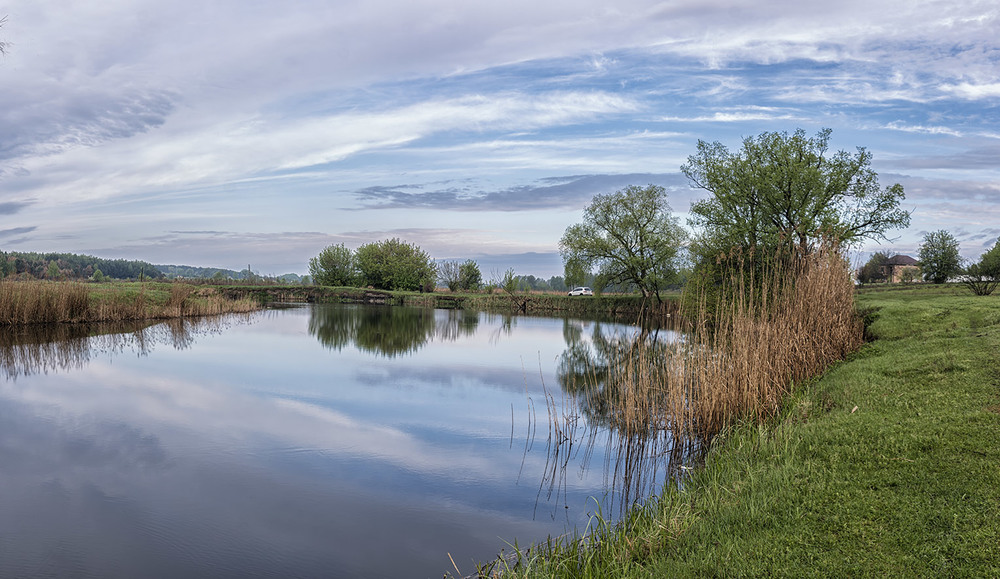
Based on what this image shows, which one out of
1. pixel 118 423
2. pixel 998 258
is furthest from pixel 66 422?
pixel 998 258

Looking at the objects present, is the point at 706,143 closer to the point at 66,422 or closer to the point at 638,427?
the point at 638,427

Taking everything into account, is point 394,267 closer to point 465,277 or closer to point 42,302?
point 465,277

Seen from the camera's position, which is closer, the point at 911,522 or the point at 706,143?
the point at 911,522

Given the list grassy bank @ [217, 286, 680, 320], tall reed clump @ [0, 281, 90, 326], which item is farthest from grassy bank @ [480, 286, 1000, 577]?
grassy bank @ [217, 286, 680, 320]

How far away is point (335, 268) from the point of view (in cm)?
7444

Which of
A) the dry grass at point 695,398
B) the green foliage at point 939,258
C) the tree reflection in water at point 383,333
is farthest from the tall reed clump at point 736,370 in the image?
the green foliage at point 939,258

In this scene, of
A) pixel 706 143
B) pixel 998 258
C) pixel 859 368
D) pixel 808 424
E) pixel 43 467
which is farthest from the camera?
pixel 998 258

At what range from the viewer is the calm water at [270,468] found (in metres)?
5.58

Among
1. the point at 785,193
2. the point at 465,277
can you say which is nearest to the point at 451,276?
the point at 465,277

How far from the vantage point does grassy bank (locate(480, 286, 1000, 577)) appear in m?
3.98

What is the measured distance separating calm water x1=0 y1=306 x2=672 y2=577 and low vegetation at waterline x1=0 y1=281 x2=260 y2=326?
18.8 feet

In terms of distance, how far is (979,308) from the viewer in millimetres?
13180

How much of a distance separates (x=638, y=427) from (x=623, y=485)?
5.81ft

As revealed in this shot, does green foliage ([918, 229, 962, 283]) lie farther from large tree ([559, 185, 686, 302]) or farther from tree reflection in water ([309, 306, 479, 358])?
tree reflection in water ([309, 306, 479, 358])
